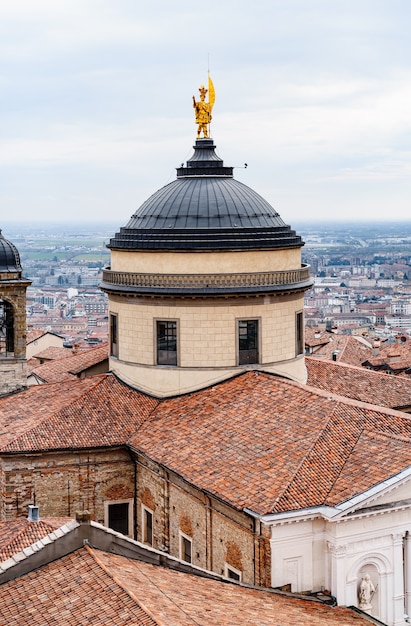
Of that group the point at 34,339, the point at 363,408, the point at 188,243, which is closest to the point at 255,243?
the point at 188,243

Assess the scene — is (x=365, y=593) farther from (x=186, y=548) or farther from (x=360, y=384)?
(x=360, y=384)

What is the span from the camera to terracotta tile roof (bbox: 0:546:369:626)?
17281 millimetres

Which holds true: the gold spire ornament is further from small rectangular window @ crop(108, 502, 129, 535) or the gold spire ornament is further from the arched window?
small rectangular window @ crop(108, 502, 129, 535)

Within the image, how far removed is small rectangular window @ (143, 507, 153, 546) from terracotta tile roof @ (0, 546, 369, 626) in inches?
295

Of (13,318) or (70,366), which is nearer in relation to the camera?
(13,318)

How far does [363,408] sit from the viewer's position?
85.1 feet

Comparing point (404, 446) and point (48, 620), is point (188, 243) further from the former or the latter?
point (48, 620)

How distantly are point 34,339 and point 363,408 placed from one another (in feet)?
144

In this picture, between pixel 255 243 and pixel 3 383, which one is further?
pixel 3 383

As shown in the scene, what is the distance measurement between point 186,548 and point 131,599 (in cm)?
886

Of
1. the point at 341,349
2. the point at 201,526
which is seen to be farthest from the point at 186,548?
the point at 341,349

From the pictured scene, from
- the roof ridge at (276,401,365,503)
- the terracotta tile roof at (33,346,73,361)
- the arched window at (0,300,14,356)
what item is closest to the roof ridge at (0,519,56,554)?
the roof ridge at (276,401,365,503)

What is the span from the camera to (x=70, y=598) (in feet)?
59.0

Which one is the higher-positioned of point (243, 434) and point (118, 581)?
point (243, 434)
